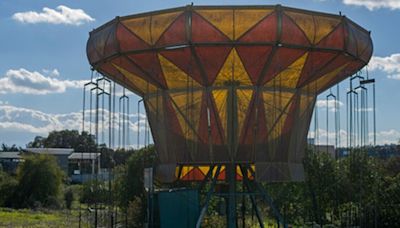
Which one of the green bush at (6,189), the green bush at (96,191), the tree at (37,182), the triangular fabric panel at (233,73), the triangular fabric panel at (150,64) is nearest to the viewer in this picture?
the triangular fabric panel at (233,73)

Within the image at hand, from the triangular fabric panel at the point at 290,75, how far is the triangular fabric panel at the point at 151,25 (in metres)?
4.61

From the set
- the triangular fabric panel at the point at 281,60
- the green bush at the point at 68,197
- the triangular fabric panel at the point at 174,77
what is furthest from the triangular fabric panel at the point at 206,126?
the green bush at the point at 68,197

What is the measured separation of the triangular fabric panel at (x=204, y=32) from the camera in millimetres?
22250

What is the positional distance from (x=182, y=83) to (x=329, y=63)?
5.55m

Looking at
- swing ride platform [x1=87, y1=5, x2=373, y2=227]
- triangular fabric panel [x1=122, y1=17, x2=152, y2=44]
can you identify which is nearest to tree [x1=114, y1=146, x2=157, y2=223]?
swing ride platform [x1=87, y1=5, x2=373, y2=227]

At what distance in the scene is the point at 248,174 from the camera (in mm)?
27984

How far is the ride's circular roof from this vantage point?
22.3 meters

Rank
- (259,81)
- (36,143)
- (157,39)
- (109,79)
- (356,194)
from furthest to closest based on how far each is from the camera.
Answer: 1. (36,143)
2. (356,194)
3. (109,79)
4. (259,81)
5. (157,39)

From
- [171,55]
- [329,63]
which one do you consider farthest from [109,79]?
[329,63]

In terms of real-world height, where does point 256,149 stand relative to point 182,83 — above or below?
below

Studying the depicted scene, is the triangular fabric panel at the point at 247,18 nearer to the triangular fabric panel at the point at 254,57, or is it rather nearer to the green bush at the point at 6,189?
the triangular fabric panel at the point at 254,57

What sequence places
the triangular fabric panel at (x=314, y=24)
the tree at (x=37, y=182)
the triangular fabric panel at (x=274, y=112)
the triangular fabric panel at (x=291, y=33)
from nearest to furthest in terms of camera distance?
the triangular fabric panel at (x=291, y=33), the triangular fabric panel at (x=314, y=24), the triangular fabric panel at (x=274, y=112), the tree at (x=37, y=182)

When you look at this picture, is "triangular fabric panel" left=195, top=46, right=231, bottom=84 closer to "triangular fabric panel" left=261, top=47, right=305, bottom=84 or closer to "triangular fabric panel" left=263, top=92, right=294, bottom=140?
"triangular fabric panel" left=261, top=47, right=305, bottom=84

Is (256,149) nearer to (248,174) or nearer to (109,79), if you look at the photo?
(248,174)
